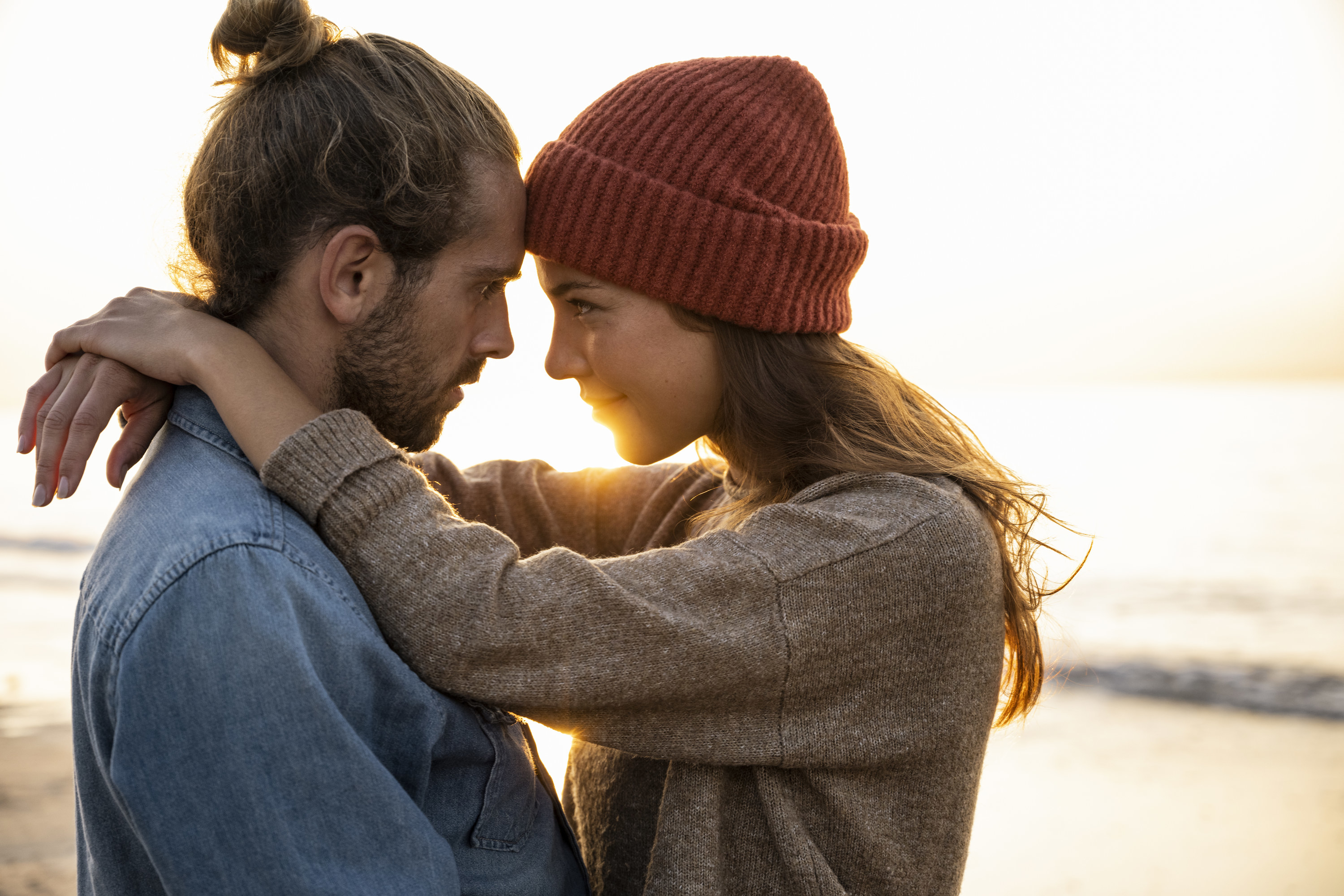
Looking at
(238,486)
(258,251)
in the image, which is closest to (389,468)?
(238,486)

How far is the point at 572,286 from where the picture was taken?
84.3 inches

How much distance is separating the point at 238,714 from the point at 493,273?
1.07m

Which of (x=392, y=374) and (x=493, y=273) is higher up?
(x=493, y=273)

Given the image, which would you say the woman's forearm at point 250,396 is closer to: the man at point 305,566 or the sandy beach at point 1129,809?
the man at point 305,566

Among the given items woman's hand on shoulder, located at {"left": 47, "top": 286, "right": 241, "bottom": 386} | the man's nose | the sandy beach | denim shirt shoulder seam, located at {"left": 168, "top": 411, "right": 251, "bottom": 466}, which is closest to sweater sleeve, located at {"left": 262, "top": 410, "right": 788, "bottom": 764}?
denim shirt shoulder seam, located at {"left": 168, "top": 411, "right": 251, "bottom": 466}

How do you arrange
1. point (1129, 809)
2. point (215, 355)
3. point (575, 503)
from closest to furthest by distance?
point (215, 355) → point (575, 503) → point (1129, 809)

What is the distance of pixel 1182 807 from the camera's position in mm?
5926

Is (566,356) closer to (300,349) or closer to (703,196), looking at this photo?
(703,196)

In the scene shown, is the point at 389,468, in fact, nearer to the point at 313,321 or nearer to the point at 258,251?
the point at 313,321

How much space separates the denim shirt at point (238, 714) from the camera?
1.12 metres

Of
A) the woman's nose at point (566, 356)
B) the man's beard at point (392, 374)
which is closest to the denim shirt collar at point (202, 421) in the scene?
the man's beard at point (392, 374)

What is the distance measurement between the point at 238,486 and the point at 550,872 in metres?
0.90

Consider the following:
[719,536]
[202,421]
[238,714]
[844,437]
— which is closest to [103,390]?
[202,421]

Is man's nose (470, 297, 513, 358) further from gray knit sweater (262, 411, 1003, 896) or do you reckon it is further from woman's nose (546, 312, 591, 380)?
gray knit sweater (262, 411, 1003, 896)
